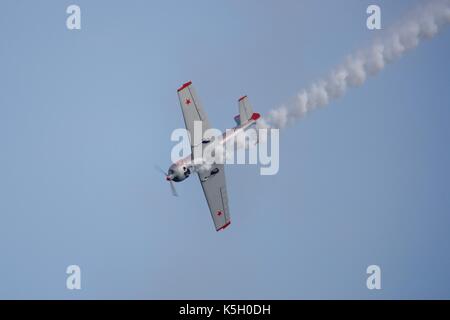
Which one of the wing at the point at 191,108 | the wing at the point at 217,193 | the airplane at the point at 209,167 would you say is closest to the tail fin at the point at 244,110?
the airplane at the point at 209,167

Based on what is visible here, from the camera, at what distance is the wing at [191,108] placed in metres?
51.5

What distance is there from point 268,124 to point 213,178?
4.45m

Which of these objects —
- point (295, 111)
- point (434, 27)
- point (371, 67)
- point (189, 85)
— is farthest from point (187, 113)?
point (434, 27)

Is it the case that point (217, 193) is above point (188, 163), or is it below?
below

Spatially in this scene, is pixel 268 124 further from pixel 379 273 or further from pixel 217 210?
pixel 379 273

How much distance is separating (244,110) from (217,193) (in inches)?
200

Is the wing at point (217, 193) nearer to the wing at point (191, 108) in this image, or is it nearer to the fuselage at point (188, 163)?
the fuselage at point (188, 163)

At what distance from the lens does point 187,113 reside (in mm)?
51562

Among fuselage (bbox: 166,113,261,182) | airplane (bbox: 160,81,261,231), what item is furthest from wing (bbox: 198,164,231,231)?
fuselage (bbox: 166,113,261,182)

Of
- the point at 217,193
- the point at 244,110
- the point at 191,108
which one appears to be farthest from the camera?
the point at 217,193

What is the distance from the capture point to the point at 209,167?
5178 centimetres

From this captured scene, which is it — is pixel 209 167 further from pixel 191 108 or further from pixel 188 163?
pixel 191 108

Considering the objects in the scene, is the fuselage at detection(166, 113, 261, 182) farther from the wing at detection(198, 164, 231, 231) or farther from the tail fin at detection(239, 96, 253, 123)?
the wing at detection(198, 164, 231, 231)

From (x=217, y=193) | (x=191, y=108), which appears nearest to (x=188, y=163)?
(x=191, y=108)
